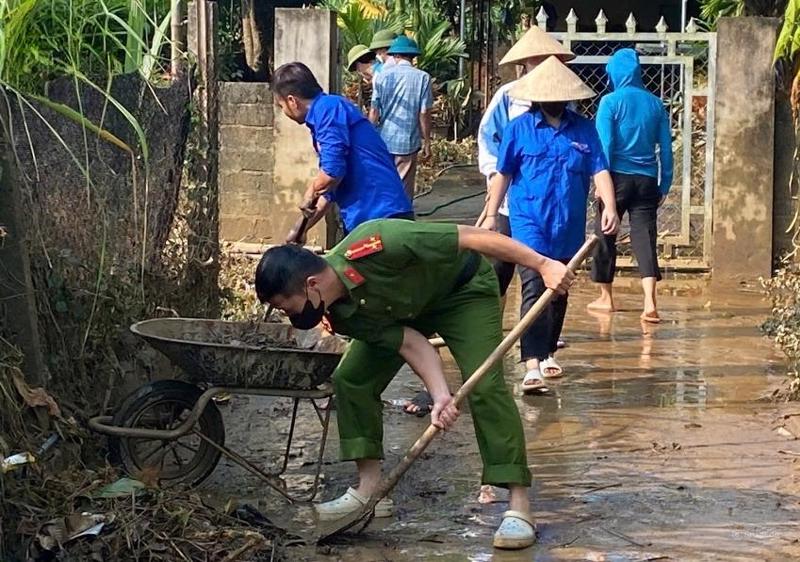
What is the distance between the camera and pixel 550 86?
23.5ft

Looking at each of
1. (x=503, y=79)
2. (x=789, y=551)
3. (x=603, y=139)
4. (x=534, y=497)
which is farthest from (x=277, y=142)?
(x=789, y=551)

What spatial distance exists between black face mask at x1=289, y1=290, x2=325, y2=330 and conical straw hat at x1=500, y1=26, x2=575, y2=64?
3658 mm

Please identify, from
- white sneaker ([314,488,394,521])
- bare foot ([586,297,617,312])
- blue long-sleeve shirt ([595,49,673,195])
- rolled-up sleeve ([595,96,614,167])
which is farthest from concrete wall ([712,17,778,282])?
white sneaker ([314,488,394,521])

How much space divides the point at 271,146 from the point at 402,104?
1349mm

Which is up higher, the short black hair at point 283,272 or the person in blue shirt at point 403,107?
the person in blue shirt at point 403,107

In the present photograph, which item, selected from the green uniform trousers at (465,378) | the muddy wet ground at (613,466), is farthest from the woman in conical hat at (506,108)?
the green uniform trousers at (465,378)

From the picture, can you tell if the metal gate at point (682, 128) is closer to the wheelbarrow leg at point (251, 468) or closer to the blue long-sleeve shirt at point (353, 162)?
the blue long-sleeve shirt at point (353, 162)

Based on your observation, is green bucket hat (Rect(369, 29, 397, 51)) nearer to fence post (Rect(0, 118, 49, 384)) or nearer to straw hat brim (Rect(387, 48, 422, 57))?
straw hat brim (Rect(387, 48, 422, 57))

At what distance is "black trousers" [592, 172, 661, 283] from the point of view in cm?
932

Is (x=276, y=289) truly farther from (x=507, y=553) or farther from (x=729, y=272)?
(x=729, y=272)

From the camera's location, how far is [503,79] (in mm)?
12742

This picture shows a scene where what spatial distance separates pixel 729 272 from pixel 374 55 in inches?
155

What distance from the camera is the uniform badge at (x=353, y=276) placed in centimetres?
489

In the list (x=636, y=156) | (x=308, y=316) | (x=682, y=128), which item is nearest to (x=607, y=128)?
(x=636, y=156)
